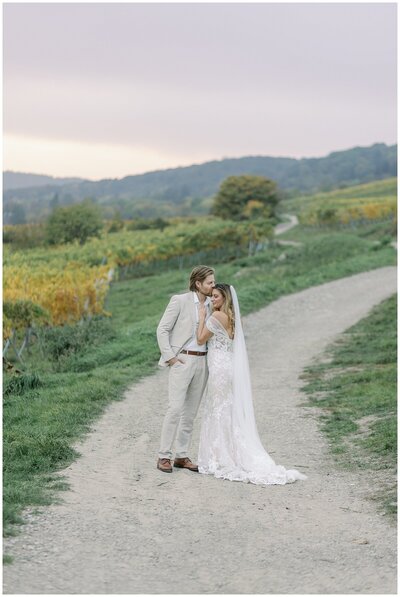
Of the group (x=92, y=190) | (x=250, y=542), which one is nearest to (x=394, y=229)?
(x=250, y=542)

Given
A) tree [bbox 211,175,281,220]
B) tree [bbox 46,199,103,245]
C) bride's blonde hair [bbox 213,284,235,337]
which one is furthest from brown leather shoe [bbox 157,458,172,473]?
tree [bbox 211,175,281,220]

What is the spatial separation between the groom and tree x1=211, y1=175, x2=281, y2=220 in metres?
77.1

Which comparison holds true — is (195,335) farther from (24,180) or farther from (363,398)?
(24,180)

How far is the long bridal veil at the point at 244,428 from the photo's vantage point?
9.32 metres

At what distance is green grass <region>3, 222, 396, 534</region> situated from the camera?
30.3 feet

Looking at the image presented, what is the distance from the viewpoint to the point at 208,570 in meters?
6.62

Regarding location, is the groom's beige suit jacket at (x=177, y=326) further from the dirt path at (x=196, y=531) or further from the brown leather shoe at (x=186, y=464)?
the dirt path at (x=196, y=531)

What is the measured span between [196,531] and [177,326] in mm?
2370

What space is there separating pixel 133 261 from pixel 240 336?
143 feet

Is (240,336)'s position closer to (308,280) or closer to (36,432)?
(36,432)

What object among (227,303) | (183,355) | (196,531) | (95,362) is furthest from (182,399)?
(95,362)

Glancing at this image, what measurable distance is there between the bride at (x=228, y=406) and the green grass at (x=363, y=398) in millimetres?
1270

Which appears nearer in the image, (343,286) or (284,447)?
(284,447)

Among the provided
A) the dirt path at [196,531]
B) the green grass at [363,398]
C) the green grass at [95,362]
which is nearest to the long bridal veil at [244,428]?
the dirt path at [196,531]
